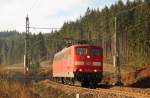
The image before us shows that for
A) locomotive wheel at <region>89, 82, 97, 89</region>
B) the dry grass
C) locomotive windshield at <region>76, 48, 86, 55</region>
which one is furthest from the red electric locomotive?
the dry grass

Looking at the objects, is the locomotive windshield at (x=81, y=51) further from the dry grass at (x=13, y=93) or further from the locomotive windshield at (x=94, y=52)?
the dry grass at (x=13, y=93)

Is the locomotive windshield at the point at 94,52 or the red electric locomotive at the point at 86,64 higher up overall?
the locomotive windshield at the point at 94,52

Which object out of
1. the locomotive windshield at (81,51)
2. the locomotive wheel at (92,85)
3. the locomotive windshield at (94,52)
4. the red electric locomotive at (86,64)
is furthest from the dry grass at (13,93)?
the locomotive wheel at (92,85)

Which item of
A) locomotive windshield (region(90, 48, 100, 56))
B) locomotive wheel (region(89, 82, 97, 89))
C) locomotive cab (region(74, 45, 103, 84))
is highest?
locomotive windshield (region(90, 48, 100, 56))

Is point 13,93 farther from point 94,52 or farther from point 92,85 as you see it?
point 92,85

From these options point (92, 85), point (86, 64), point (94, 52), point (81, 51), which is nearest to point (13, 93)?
point (86, 64)

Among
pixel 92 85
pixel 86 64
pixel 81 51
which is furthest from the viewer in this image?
pixel 92 85

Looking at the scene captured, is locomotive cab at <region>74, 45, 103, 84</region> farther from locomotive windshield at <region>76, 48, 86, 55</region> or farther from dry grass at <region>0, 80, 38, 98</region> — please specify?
dry grass at <region>0, 80, 38, 98</region>

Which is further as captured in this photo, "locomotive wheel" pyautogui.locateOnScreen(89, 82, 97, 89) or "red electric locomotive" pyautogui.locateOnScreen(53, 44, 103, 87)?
"locomotive wheel" pyautogui.locateOnScreen(89, 82, 97, 89)

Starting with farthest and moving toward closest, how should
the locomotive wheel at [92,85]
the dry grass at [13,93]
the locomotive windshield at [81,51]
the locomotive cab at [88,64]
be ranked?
the locomotive wheel at [92,85]
the locomotive windshield at [81,51]
the locomotive cab at [88,64]
the dry grass at [13,93]

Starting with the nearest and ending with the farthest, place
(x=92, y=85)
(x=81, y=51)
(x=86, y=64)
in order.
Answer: (x=86, y=64) < (x=81, y=51) < (x=92, y=85)

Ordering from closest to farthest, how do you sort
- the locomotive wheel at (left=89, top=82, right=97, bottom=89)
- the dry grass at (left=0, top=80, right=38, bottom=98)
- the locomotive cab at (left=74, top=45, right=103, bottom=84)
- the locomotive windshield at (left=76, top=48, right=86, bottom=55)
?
the dry grass at (left=0, top=80, right=38, bottom=98) → the locomotive cab at (left=74, top=45, right=103, bottom=84) → the locomotive windshield at (left=76, top=48, right=86, bottom=55) → the locomotive wheel at (left=89, top=82, right=97, bottom=89)

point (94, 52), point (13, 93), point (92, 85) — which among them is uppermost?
point (94, 52)

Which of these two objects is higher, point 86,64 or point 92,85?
point 86,64
